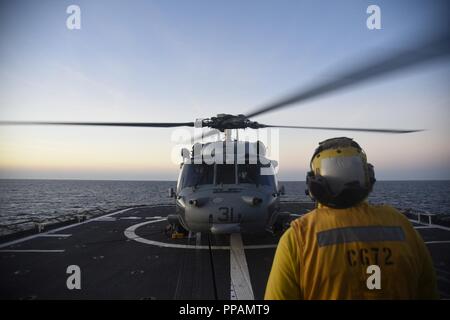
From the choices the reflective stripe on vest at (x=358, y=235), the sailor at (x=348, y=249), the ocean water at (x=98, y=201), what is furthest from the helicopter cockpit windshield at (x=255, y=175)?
the ocean water at (x=98, y=201)

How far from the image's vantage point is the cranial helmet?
1921 millimetres

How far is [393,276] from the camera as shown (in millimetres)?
1756

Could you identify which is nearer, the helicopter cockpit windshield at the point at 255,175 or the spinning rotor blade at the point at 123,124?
the spinning rotor blade at the point at 123,124

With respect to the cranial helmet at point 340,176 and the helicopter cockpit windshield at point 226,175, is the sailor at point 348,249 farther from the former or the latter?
the helicopter cockpit windshield at point 226,175

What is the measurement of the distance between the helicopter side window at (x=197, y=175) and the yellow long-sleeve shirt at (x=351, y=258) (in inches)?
262

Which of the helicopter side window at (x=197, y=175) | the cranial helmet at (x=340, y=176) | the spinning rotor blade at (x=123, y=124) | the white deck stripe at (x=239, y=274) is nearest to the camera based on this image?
the cranial helmet at (x=340, y=176)

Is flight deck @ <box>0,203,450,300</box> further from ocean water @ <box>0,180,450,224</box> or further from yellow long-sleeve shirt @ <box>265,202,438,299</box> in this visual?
ocean water @ <box>0,180,450,224</box>

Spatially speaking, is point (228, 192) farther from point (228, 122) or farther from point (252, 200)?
point (228, 122)

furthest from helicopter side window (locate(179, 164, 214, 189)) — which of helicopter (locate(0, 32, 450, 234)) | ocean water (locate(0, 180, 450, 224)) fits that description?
ocean water (locate(0, 180, 450, 224))

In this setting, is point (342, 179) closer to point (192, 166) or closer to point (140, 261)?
point (140, 261)

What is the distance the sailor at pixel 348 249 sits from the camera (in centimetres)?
175

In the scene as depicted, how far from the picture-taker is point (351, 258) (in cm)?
176
